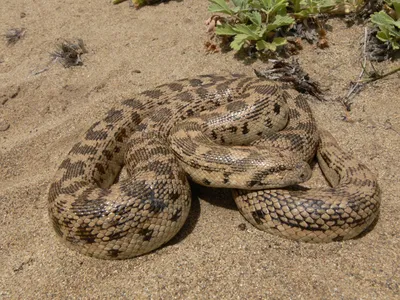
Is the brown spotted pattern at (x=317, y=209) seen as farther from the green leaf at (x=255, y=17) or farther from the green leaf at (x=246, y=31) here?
the green leaf at (x=255, y=17)

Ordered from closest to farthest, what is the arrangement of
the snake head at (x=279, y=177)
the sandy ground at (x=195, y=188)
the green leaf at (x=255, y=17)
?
the sandy ground at (x=195, y=188) → the snake head at (x=279, y=177) → the green leaf at (x=255, y=17)

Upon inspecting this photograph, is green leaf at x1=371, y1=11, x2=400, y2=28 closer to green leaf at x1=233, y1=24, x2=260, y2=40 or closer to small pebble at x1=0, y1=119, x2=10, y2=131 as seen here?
green leaf at x1=233, y1=24, x2=260, y2=40

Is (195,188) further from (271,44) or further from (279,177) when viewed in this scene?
(271,44)

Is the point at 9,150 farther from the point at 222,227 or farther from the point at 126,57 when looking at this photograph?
the point at 222,227

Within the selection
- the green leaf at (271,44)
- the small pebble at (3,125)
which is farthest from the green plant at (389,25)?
the small pebble at (3,125)

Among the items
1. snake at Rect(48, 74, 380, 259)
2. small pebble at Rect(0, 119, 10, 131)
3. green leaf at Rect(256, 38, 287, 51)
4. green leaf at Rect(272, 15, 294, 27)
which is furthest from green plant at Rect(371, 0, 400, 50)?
small pebble at Rect(0, 119, 10, 131)

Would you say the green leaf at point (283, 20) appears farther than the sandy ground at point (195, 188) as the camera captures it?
Yes
